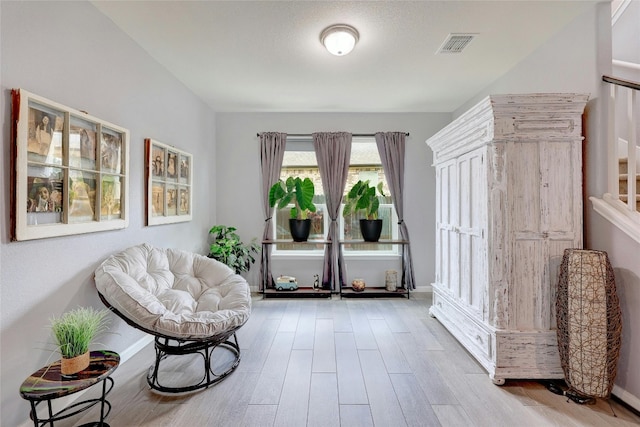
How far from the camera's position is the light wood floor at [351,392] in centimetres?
181

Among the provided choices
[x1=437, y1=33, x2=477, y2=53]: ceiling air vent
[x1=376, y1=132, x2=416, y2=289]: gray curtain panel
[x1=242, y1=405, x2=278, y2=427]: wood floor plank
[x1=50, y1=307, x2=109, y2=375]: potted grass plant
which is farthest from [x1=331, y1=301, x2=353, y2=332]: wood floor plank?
[x1=437, y1=33, x2=477, y2=53]: ceiling air vent

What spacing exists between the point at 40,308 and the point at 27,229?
19.3 inches

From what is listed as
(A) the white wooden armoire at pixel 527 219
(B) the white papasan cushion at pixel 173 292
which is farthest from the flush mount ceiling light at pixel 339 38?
(B) the white papasan cushion at pixel 173 292

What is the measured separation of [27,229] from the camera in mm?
1620

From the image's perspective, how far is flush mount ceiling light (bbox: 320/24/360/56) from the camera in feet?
7.97

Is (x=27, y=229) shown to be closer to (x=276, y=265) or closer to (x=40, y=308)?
(x=40, y=308)

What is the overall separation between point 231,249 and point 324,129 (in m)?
2.18

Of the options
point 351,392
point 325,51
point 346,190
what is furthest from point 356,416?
point 346,190

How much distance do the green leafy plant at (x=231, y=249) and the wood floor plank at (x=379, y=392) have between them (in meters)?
2.03

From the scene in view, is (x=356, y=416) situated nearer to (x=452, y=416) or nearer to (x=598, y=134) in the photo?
(x=452, y=416)

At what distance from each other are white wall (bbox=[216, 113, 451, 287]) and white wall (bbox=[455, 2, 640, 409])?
189 centimetres

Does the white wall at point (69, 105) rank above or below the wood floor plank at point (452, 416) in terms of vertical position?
above

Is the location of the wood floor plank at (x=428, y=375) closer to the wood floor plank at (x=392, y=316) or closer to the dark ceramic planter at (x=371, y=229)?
the wood floor plank at (x=392, y=316)

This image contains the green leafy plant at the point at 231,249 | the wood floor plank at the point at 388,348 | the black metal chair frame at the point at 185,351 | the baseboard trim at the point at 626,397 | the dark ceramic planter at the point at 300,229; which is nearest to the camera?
the baseboard trim at the point at 626,397
